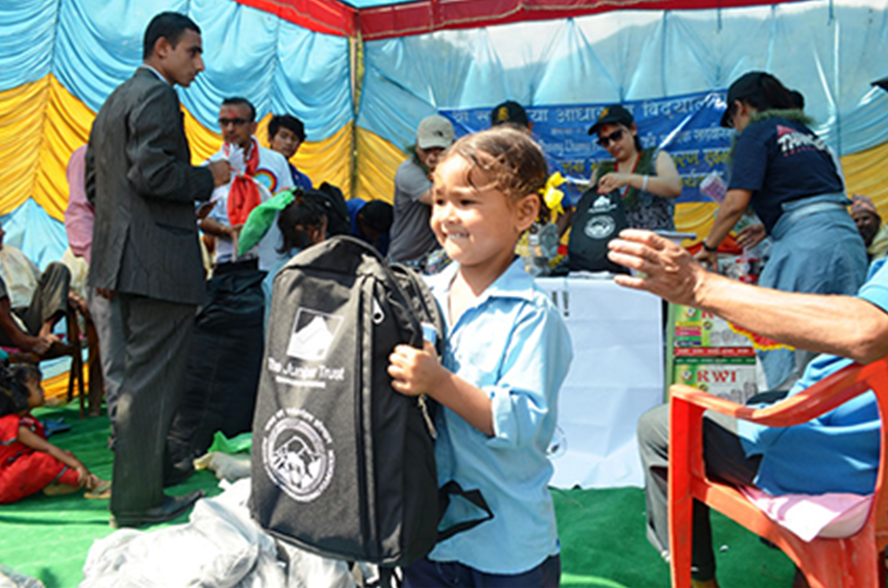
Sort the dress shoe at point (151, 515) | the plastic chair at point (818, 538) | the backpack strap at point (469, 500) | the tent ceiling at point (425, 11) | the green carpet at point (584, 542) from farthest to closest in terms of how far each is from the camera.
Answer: the tent ceiling at point (425, 11) → the dress shoe at point (151, 515) → the green carpet at point (584, 542) → the plastic chair at point (818, 538) → the backpack strap at point (469, 500)

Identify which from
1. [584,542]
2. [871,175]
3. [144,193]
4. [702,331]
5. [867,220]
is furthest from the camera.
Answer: [871,175]

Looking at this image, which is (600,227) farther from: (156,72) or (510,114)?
(156,72)

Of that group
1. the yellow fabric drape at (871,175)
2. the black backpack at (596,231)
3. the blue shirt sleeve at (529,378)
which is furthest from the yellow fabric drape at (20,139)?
the yellow fabric drape at (871,175)

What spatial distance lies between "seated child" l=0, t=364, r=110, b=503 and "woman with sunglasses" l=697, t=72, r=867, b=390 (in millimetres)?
3104

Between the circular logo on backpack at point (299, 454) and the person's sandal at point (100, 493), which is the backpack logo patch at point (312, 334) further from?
the person's sandal at point (100, 493)

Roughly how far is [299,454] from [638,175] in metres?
2.75

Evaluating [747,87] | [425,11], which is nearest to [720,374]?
[747,87]

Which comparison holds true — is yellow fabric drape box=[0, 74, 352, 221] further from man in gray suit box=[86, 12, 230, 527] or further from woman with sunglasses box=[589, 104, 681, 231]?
woman with sunglasses box=[589, 104, 681, 231]

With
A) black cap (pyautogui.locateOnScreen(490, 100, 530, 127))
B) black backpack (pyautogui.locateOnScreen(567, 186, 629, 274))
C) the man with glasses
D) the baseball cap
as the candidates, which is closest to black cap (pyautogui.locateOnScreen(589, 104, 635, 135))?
black backpack (pyautogui.locateOnScreen(567, 186, 629, 274))

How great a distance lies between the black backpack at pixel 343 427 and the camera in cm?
105

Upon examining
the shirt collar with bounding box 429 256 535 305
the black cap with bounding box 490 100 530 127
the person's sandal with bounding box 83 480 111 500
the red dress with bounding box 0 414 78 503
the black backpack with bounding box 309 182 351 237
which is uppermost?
the black cap with bounding box 490 100 530 127

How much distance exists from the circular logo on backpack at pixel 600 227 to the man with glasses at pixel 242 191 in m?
1.78

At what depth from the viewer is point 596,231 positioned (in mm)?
3348

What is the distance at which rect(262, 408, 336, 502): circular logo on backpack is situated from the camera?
1066 millimetres
